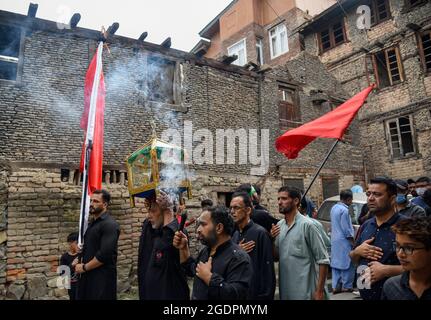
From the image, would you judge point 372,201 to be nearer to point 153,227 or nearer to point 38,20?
point 153,227

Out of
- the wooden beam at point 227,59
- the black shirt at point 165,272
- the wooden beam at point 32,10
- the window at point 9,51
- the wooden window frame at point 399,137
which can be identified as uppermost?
the wooden beam at point 227,59

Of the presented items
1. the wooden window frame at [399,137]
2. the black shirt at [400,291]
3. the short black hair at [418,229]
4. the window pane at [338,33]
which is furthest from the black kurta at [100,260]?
the window pane at [338,33]

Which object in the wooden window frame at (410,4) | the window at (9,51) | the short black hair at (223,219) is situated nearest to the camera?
the short black hair at (223,219)

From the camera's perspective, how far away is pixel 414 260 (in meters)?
1.85

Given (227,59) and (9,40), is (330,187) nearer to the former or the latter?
(227,59)

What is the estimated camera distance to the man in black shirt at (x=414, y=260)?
1841 millimetres

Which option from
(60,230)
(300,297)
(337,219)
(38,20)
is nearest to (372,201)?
(300,297)

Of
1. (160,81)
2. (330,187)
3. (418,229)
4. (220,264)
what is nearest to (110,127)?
(160,81)

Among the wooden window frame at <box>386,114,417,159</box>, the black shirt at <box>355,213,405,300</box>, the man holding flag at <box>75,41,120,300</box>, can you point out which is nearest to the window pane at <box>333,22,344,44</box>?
the wooden window frame at <box>386,114,417,159</box>

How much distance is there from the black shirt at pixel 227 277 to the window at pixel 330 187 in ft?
36.9

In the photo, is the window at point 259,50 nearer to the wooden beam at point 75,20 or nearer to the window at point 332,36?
the window at point 332,36

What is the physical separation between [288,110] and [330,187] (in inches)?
140

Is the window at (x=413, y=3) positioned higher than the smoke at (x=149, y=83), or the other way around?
the window at (x=413, y=3)

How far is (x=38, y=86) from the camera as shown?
7938 mm
